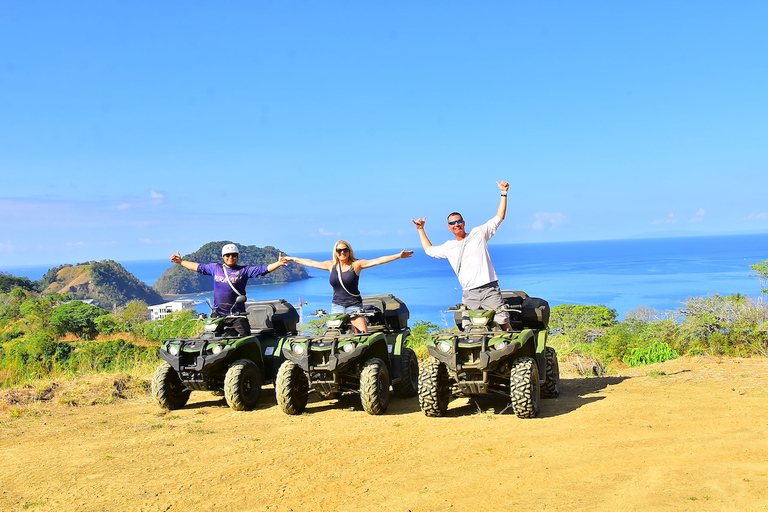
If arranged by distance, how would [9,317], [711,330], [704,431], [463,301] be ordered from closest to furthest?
[704,431], [463,301], [711,330], [9,317]

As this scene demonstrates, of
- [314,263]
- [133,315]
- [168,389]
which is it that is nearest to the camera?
[168,389]

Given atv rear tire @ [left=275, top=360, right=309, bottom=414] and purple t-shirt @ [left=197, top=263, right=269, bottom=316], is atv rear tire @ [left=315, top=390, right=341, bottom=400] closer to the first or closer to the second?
atv rear tire @ [left=275, top=360, right=309, bottom=414]

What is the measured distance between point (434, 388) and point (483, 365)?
2.78 feet

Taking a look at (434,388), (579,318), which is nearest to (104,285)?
(579,318)

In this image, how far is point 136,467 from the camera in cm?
636

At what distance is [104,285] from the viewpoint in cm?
10819

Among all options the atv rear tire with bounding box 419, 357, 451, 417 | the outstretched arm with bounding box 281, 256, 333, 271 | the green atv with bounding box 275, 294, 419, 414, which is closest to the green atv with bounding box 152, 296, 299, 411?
A: the green atv with bounding box 275, 294, 419, 414

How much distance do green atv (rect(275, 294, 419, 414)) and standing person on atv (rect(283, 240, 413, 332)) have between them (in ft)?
0.43

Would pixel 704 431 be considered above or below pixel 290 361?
below

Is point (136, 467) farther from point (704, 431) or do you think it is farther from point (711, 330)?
point (711, 330)

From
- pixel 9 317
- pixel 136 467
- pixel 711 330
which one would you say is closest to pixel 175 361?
pixel 136 467

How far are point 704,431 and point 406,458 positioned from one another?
3122 millimetres

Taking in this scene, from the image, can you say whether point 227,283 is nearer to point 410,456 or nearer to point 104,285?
point 410,456

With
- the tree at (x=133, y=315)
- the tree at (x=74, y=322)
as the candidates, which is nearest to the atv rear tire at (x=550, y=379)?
the tree at (x=74, y=322)
